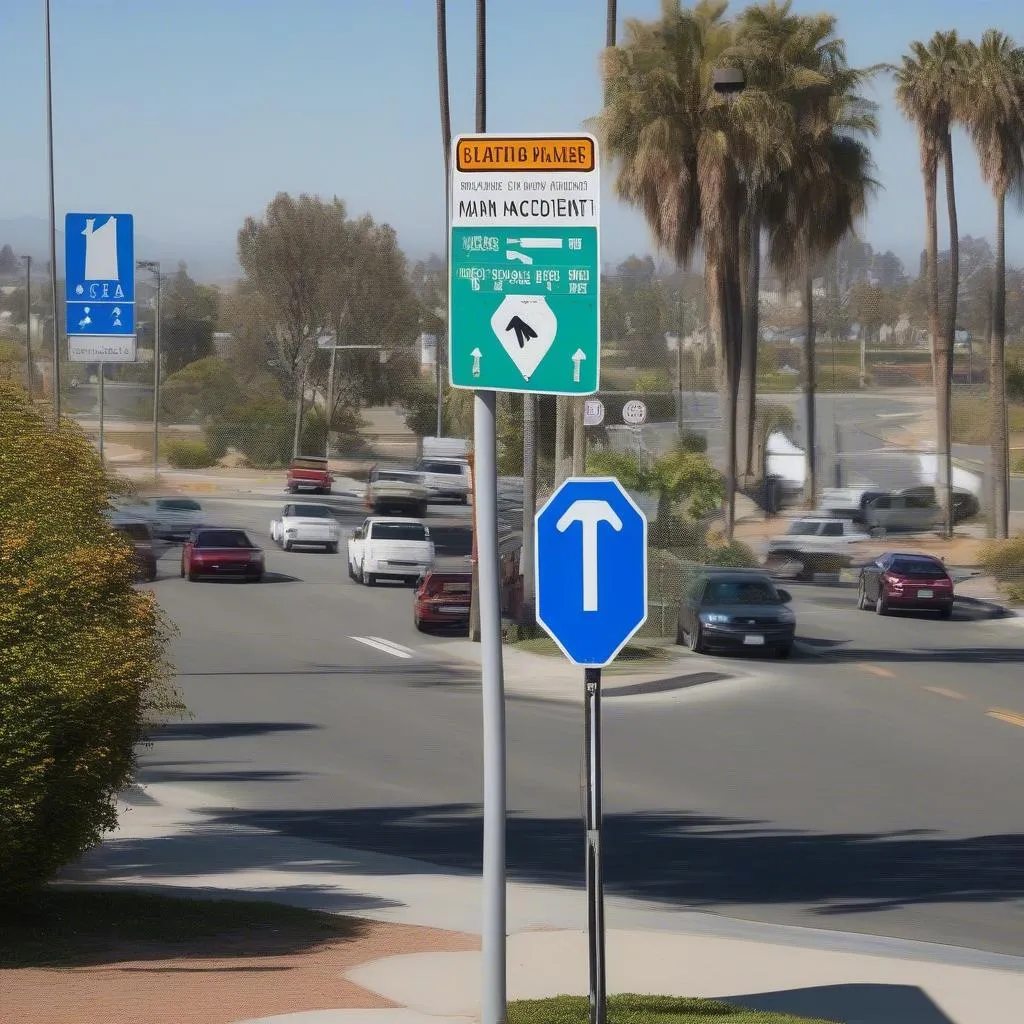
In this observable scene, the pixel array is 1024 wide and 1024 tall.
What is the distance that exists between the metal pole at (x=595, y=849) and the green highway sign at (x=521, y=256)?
1304 mm

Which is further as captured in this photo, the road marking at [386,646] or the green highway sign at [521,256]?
the road marking at [386,646]

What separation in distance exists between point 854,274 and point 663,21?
1635 centimetres

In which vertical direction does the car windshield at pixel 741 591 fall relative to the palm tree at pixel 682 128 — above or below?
below

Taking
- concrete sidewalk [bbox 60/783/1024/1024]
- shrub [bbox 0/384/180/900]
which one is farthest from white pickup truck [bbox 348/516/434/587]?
shrub [bbox 0/384/180/900]

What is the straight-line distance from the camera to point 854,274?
51.3 m

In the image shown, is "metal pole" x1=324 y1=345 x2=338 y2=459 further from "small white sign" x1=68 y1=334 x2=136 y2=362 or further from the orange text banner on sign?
the orange text banner on sign

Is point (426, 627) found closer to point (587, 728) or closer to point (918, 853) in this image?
point (918, 853)

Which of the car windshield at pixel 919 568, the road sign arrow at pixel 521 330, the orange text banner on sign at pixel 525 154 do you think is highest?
the orange text banner on sign at pixel 525 154

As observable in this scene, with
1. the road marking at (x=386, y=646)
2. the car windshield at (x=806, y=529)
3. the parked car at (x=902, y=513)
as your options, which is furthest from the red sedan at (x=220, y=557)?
the parked car at (x=902, y=513)

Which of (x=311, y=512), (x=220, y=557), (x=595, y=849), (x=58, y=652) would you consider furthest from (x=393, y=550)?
(x=595, y=849)

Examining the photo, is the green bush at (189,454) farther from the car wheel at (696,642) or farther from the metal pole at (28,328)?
the car wheel at (696,642)


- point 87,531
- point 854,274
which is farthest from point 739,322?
point 87,531

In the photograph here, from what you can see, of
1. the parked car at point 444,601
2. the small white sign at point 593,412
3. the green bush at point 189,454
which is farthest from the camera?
the green bush at point 189,454

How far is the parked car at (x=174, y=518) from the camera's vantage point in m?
43.1
